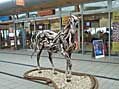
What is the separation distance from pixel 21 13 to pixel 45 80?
10.6 metres

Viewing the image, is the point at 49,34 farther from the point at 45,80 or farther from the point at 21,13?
the point at 21,13

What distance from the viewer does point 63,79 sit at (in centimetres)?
587

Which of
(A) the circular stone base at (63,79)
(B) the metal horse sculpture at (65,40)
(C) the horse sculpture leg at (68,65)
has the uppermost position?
(B) the metal horse sculpture at (65,40)

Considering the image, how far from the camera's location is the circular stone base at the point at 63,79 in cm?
526

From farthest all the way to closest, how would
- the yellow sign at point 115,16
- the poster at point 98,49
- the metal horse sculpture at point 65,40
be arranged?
the yellow sign at point 115,16 → the poster at point 98,49 → the metal horse sculpture at point 65,40

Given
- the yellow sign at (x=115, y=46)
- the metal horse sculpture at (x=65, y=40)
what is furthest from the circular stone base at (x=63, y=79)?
the yellow sign at (x=115, y=46)

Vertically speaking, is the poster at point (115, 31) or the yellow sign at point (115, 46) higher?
the poster at point (115, 31)

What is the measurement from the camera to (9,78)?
6.93 m

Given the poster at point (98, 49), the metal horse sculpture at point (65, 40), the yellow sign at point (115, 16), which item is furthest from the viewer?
the yellow sign at point (115, 16)

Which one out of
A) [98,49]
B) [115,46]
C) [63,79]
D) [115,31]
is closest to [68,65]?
[63,79]

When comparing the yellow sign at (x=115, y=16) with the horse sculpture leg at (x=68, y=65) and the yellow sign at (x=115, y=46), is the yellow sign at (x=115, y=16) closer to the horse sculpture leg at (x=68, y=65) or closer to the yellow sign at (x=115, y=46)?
the yellow sign at (x=115, y=46)

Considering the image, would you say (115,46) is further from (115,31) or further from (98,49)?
(98,49)

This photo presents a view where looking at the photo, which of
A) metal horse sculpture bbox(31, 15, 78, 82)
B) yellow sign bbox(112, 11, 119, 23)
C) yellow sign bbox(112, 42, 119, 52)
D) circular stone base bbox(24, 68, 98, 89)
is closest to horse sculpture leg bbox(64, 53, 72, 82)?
metal horse sculpture bbox(31, 15, 78, 82)

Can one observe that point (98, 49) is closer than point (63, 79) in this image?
No
